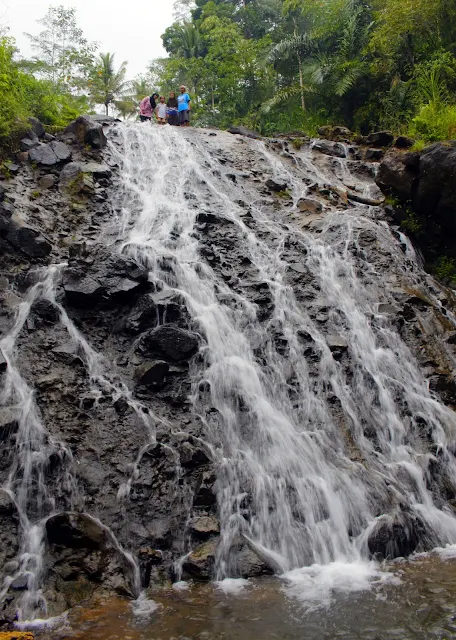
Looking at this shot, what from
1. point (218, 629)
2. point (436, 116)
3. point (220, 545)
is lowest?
point (218, 629)

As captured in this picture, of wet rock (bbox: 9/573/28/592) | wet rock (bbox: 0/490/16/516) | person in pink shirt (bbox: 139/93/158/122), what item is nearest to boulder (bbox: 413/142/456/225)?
wet rock (bbox: 0/490/16/516)

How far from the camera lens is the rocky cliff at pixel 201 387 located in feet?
18.7

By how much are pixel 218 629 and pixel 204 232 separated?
8.57 metres

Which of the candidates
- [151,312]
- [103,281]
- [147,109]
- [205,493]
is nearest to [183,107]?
[147,109]

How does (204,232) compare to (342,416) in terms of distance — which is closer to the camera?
(342,416)

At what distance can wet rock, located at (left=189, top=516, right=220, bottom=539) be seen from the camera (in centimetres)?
578

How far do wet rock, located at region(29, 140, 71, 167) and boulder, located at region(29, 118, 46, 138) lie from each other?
620mm

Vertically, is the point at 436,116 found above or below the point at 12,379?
above

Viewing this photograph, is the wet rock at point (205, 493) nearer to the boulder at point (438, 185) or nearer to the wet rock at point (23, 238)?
the wet rock at point (23, 238)

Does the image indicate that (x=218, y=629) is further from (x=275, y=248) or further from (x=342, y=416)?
(x=275, y=248)

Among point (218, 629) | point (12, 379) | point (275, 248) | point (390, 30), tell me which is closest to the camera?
point (218, 629)

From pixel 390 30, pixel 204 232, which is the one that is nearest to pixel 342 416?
pixel 204 232

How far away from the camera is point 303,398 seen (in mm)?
7891

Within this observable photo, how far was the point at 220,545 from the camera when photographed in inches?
222
